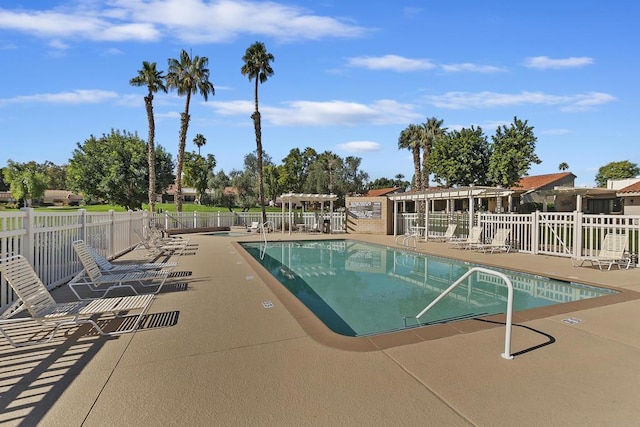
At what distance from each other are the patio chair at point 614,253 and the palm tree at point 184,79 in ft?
79.6

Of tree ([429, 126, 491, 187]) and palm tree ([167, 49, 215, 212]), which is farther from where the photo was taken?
tree ([429, 126, 491, 187])

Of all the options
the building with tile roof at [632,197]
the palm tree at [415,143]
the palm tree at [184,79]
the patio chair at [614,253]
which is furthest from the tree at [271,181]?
the patio chair at [614,253]

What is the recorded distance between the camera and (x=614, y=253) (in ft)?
28.9

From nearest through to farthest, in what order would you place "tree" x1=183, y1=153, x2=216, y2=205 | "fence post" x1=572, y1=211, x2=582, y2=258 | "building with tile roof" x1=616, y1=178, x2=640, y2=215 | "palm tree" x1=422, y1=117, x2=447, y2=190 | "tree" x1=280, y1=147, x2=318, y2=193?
1. "fence post" x1=572, y1=211, x2=582, y2=258
2. "building with tile roof" x1=616, y1=178, x2=640, y2=215
3. "palm tree" x1=422, y1=117, x2=447, y2=190
4. "tree" x1=280, y1=147, x2=318, y2=193
5. "tree" x1=183, y1=153, x2=216, y2=205

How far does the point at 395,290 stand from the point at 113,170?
2629 cm

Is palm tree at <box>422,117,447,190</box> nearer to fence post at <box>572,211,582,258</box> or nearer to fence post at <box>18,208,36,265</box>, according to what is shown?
fence post at <box>572,211,582,258</box>

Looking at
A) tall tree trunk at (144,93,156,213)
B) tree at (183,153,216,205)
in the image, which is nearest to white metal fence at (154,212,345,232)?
tall tree trunk at (144,93,156,213)

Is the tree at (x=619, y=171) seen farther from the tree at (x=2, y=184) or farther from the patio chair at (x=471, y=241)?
the tree at (x=2, y=184)

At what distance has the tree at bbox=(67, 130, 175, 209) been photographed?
27078 mm

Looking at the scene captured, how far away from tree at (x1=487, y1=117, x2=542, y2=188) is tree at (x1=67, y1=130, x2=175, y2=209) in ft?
81.3

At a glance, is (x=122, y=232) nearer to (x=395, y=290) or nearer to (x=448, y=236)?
(x=395, y=290)

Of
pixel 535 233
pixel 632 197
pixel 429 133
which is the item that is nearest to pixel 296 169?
pixel 429 133

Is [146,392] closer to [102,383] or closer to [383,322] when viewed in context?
[102,383]

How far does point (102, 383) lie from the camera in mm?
2969
